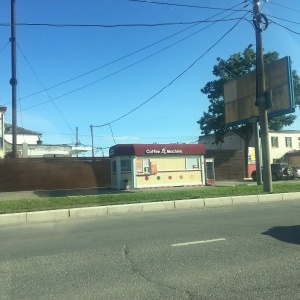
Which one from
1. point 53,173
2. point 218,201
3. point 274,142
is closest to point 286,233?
point 218,201

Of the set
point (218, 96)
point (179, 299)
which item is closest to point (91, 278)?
point (179, 299)

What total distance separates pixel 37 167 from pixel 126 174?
6934 millimetres

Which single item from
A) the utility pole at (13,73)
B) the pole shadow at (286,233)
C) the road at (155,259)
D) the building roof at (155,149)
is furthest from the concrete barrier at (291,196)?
the utility pole at (13,73)

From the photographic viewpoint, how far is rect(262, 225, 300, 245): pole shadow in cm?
734

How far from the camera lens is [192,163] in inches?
1096

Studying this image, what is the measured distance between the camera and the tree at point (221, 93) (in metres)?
38.8

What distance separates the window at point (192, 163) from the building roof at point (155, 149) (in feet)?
1.37

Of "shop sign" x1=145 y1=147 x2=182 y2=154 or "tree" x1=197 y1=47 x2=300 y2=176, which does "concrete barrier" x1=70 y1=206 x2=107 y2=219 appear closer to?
"shop sign" x1=145 y1=147 x2=182 y2=154

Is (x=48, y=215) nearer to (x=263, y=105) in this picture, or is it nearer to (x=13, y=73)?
(x=263, y=105)

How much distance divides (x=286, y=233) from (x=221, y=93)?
106ft

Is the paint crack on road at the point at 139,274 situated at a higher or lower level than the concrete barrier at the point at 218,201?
lower

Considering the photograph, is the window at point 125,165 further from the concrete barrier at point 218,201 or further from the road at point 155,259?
the road at point 155,259

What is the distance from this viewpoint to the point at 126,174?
25844 mm

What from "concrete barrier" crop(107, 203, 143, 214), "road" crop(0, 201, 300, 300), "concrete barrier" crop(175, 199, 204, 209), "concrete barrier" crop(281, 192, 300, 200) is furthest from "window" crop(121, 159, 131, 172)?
"road" crop(0, 201, 300, 300)
